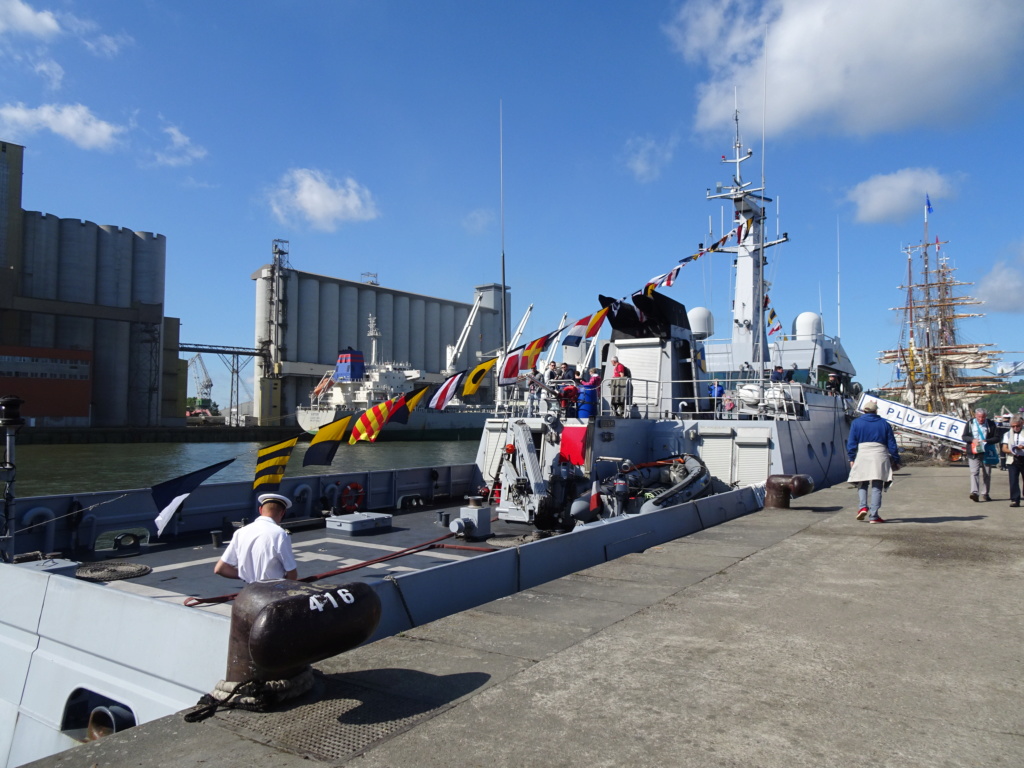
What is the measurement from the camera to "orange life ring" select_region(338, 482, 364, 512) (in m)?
12.2

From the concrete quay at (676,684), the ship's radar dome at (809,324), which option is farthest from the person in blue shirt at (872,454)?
the ship's radar dome at (809,324)

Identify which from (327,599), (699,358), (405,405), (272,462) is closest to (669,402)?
(699,358)

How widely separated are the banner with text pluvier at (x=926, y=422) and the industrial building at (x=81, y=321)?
5095 cm

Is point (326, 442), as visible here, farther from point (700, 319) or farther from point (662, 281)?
point (700, 319)

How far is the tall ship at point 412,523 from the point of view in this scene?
14.8ft

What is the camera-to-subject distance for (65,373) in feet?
165

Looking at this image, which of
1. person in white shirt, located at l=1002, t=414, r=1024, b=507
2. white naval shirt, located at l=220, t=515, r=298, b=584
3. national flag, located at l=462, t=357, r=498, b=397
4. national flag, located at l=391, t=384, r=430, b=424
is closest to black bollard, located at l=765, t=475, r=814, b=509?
person in white shirt, located at l=1002, t=414, r=1024, b=507

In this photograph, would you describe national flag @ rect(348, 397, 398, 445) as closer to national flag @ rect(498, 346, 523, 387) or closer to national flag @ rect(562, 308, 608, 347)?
national flag @ rect(498, 346, 523, 387)

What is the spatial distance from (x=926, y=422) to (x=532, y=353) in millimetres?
10634

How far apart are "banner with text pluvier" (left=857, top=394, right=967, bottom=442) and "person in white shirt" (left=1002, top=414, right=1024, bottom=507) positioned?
6.14 meters

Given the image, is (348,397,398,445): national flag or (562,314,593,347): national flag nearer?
(348,397,398,445): national flag

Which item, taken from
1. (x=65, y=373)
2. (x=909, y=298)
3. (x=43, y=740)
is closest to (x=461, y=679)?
(x=43, y=740)

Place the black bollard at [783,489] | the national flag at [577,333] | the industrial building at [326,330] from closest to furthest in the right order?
the black bollard at [783,489] → the national flag at [577,333] → the industrial building at [326,330]

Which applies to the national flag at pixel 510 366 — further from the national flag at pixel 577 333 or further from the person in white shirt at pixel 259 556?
the person in white shirt at pixel 259 556
